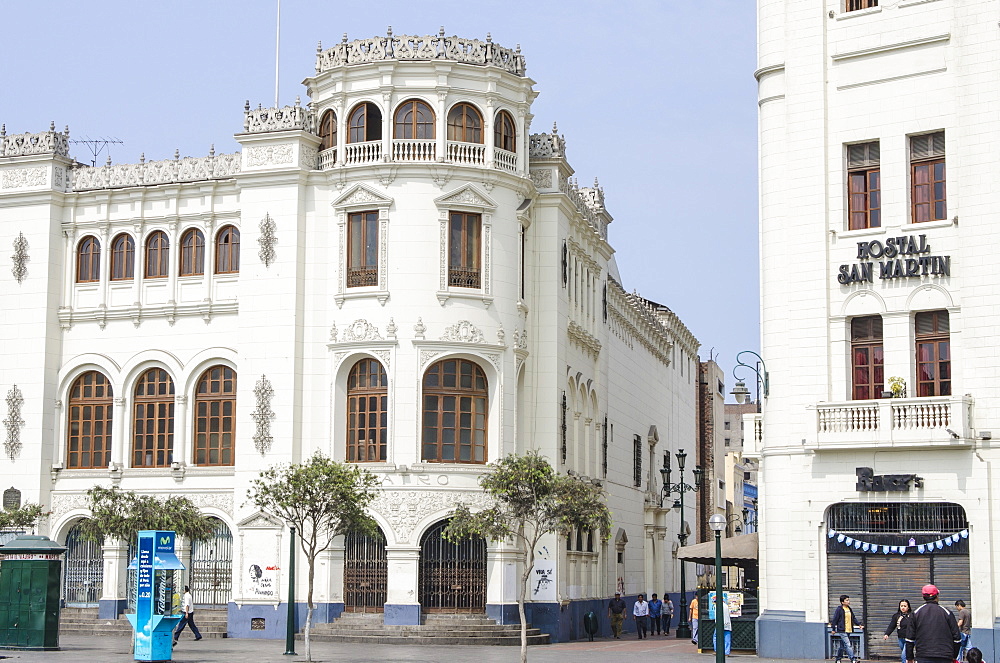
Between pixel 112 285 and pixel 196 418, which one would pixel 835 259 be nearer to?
pixel 196 418

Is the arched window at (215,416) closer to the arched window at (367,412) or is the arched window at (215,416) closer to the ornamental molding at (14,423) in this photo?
the arched window at (367,412)

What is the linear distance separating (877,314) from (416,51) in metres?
17.8

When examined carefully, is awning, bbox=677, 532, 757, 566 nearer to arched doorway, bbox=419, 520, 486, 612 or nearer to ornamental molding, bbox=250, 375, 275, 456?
arched doorway, bbox=419, 520, 486, 612

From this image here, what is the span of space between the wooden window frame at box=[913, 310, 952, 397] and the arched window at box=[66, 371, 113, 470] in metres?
27.6

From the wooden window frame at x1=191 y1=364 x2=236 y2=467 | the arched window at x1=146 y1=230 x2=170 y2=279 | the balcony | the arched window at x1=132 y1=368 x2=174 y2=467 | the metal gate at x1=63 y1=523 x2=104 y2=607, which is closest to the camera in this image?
the balcony

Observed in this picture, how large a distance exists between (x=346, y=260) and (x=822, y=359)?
16.6m

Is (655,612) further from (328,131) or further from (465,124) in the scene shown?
(328,131)

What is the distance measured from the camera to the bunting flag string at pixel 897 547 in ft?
108

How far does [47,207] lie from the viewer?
48.8 m

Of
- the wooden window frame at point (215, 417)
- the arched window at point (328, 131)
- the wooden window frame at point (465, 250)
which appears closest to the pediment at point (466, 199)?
the wooden window frame at point (465, 250)

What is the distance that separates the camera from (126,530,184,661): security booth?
102 feet

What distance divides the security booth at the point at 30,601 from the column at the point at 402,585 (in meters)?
11.0

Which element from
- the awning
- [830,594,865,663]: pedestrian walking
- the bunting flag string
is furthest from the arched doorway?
[830,594,865,663]: pedestrian walking

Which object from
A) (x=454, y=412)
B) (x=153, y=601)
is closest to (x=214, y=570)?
(x=454, y=412)
